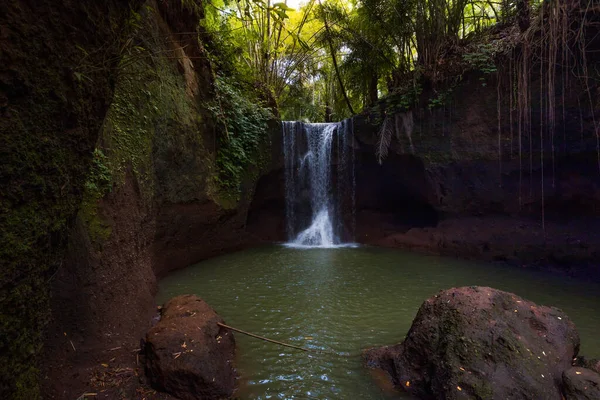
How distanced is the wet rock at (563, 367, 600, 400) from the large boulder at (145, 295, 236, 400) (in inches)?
104

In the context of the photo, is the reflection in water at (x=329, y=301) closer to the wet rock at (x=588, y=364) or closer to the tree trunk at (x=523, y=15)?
the wet rock at (x=588, y=364)

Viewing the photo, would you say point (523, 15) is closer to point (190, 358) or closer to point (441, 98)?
point (441, 98)

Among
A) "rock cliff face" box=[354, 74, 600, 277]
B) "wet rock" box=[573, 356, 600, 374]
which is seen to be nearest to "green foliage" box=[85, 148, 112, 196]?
"wet rock" box=[573, 356, 600, 374]

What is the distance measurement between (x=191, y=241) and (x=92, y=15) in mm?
5888

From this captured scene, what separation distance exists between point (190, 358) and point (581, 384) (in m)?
3.03

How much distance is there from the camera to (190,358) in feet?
8.70

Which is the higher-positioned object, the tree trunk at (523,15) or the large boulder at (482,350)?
the tree trunk at (523,15)

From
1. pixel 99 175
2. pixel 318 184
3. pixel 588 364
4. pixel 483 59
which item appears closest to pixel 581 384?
pixel 588 364

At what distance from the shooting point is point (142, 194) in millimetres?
4949

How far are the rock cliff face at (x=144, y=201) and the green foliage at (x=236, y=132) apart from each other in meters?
0.25

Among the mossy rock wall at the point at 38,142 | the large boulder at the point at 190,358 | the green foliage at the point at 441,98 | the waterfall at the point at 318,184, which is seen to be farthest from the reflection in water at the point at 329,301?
the green foliage at the point at 441,98

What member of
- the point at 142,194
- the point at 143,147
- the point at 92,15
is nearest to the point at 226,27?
the point at 143,147

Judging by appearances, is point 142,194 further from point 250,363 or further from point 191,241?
point 250,363

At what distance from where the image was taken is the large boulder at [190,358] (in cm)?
255
